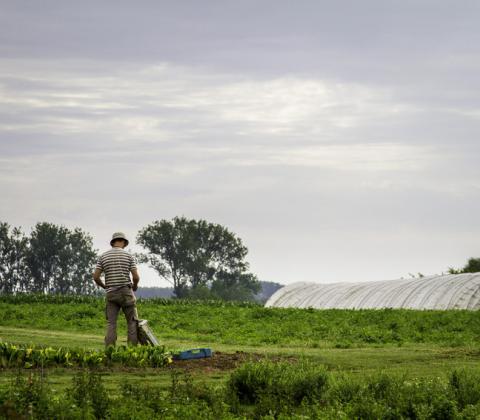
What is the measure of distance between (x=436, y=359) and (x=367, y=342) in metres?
4.91

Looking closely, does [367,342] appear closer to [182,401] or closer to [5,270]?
[182,401]

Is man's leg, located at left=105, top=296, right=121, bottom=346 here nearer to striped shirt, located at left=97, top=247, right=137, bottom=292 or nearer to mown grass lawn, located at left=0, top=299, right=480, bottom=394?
striped shirt, located at left=97, top=247, right=137, bottom=292

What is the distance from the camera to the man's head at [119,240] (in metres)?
20.2

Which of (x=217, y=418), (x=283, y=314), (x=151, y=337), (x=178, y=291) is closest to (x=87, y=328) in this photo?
(x=283, y=314)

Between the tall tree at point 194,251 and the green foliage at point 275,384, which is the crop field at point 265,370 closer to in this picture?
the green foliage at point 275,384

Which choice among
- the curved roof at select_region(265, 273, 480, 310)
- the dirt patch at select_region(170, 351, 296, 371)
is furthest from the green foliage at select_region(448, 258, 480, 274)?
A: the dirt patch at select_region(170, 351, 296, 371)

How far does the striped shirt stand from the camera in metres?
19.9

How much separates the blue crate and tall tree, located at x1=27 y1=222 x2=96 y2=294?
93.0 m

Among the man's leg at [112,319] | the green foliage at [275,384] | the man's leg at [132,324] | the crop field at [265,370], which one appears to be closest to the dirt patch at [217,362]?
the crop field at [265,370]

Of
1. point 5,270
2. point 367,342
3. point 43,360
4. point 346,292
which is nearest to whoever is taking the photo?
point 43,360

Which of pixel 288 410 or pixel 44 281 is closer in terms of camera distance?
pixel 288 410

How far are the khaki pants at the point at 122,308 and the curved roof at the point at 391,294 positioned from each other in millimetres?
21180

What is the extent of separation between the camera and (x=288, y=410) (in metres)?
12.9

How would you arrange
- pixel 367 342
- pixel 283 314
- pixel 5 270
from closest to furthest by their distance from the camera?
pixel 367 342, pixel 283 314, pixel 5 270
